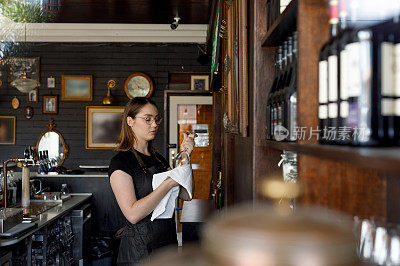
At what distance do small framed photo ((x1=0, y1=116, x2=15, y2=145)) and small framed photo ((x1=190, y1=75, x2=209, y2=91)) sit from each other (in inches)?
134

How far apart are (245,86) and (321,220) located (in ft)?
3.54

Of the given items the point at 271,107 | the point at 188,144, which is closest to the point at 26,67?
the point at 188,144

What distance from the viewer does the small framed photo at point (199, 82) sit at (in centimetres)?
690

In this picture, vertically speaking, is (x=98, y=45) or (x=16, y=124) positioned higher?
(x=98, y=45)

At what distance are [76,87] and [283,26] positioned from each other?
21.3 feet

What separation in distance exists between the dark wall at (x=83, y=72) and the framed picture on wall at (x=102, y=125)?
0.11 m

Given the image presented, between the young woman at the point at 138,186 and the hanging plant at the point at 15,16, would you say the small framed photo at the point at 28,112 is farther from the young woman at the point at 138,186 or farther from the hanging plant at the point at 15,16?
the young woman at the point at 138,186

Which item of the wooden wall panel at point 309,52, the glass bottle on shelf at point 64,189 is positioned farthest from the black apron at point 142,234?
the glass bottle on shelf at point 64,189

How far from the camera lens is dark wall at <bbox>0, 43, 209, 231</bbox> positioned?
6.93 metres

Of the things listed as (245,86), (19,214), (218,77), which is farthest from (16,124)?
(245,86)

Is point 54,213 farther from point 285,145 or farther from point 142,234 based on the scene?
point 285,145

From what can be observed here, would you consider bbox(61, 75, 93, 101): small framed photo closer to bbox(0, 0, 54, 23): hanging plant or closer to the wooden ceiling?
the wooden ceiling

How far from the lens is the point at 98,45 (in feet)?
22.8

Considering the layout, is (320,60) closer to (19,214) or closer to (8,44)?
(19,214)
